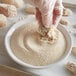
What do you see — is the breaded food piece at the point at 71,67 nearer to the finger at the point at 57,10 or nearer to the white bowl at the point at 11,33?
the white bowl at the point at 11,33

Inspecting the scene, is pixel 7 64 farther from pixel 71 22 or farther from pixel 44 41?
pixel 71 22

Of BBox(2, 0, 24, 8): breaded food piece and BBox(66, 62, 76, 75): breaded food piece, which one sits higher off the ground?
BBox(2, 0, 24, 8): breaded food piece

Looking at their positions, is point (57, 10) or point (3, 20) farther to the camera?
point (3, 20)

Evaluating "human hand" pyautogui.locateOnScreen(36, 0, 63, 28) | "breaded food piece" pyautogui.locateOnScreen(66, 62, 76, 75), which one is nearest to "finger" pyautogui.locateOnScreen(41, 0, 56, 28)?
"human hand" pyautogui.locateOnScreen(36, 0, 63, 28)

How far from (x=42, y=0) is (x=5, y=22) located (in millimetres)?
250

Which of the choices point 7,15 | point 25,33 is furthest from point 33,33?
point 7,15

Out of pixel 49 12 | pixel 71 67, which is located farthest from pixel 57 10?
pixel 71 67

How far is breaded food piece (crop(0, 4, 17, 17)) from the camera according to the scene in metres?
0.77

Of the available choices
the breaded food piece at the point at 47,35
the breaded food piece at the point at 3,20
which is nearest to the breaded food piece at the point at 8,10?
the breaded food piece at the point at 3,20

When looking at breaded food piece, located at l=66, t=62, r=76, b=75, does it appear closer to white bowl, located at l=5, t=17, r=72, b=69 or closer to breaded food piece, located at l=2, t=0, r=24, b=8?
white bowl, located at l=5, t=17, r=72, b=69

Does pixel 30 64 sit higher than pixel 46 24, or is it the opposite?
Result: pixel 46 24

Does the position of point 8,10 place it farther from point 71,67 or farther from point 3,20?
point 71,67

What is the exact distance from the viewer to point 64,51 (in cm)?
67

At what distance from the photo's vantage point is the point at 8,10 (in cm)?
77
